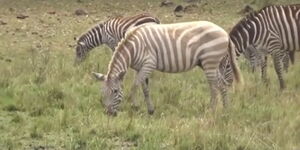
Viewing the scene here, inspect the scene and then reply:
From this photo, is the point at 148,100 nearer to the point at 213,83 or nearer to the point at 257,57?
the point at 213,83

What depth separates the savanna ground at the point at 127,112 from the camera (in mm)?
7496

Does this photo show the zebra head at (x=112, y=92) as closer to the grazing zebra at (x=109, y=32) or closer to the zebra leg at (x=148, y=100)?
the zebra leg at (x=148, y=100)

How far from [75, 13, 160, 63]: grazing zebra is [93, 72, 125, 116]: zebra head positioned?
195 inches

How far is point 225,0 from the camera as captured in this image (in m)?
25.0

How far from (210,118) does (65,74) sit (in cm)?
462

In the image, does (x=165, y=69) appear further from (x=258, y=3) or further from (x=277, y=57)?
(x=258, y=3)

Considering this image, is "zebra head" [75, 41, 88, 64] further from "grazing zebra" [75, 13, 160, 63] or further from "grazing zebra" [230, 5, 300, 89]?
"grazing zebra" [230, 5, 300, 89]

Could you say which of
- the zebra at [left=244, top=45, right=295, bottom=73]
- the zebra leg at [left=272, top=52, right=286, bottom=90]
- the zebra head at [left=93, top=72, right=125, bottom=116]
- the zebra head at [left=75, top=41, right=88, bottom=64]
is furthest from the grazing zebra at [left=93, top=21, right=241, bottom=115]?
the zebra head at [left=75, top=41, right=88, bottom=64]

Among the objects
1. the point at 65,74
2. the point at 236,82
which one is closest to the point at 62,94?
the point at 65,74

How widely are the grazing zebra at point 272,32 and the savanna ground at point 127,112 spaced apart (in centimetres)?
70

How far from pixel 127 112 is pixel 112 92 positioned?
1.36 ft

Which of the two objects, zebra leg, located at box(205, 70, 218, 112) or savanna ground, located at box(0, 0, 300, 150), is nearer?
savanna ground, located at box(0, 0, 300, 150)

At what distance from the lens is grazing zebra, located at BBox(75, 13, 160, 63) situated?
14172 mm

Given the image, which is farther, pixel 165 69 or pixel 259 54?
pixel 259 54
